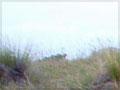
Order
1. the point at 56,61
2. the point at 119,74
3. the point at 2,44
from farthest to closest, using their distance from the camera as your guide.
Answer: the point at 56,61, the point at 2,44, the point at 119,74

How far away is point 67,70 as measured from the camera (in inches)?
392

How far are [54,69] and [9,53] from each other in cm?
111

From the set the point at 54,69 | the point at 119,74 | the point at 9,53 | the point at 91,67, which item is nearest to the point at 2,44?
the point at 9,53

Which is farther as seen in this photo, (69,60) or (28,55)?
(69,60)

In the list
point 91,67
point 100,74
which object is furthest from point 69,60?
point 100,74

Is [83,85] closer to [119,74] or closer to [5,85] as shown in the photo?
[119,74]

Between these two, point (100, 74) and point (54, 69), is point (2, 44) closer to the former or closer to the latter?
point (54, 69)

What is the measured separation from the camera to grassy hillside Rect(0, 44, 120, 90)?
→ 8.36m

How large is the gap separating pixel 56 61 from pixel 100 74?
2.15 metres

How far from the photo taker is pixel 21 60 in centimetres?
935

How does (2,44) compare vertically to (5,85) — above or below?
above

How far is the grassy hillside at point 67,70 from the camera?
8.36 meters

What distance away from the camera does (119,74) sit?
8.29 metres

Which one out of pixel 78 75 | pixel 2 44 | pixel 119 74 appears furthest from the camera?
pixel 2 44
